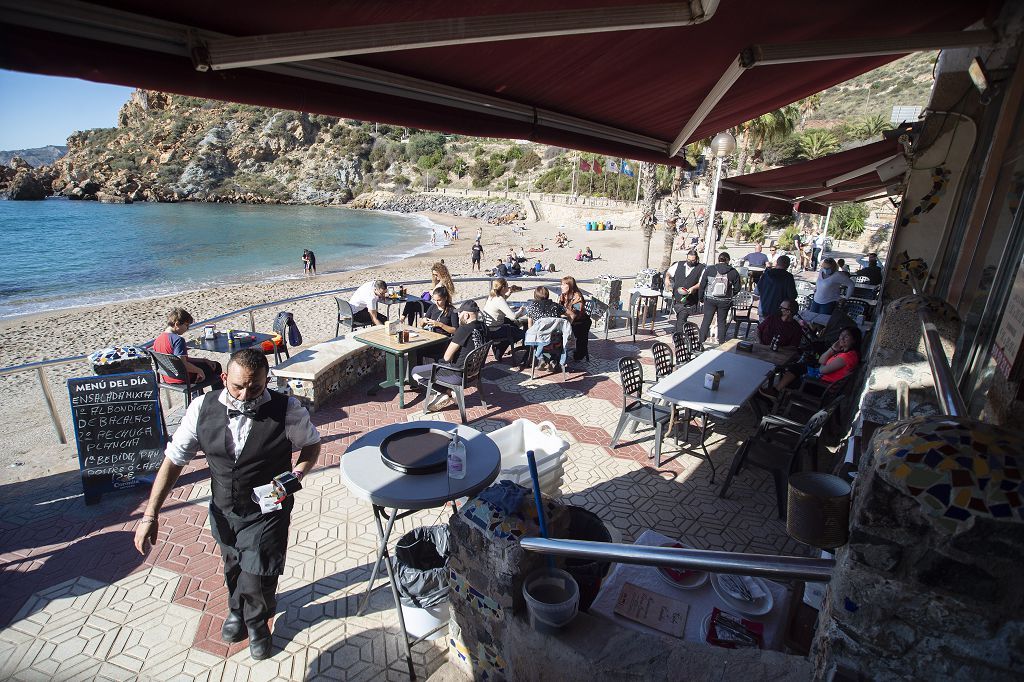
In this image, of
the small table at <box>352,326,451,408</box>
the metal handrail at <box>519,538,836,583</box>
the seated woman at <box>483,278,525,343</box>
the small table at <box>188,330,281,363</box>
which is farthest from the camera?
the seated woman at <box>483,278,525,343</box>

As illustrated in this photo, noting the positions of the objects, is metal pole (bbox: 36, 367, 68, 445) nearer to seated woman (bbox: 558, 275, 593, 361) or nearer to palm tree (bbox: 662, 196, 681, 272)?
seated woman (bbox: 558, 275, 593, 361)

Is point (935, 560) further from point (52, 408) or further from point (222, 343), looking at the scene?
point (222, 343)

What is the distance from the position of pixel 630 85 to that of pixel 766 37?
786mm

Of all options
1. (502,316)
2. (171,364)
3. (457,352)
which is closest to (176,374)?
(171,364)

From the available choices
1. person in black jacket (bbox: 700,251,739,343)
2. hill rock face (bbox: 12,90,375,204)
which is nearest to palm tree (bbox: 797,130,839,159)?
person in black jacket (bbox: 700,251,739,343)

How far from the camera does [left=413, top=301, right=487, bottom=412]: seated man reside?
20.2 ft

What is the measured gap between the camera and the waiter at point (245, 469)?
2.76 meters

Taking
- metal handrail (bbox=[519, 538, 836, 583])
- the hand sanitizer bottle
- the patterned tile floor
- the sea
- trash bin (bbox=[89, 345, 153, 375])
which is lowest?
the sea

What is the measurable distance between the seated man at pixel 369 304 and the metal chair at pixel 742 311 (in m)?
6.49

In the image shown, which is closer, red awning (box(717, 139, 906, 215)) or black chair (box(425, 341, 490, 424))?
black chair (box(425, 341, 490, 424))

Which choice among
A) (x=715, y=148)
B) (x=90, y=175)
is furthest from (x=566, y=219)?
(x=90, y=175)

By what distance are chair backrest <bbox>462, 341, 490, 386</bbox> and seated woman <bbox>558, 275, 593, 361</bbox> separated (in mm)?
2099

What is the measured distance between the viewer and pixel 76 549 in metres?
3.89

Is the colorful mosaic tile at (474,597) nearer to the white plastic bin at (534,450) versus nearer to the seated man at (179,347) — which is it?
the white plastic bin at (534,450)
